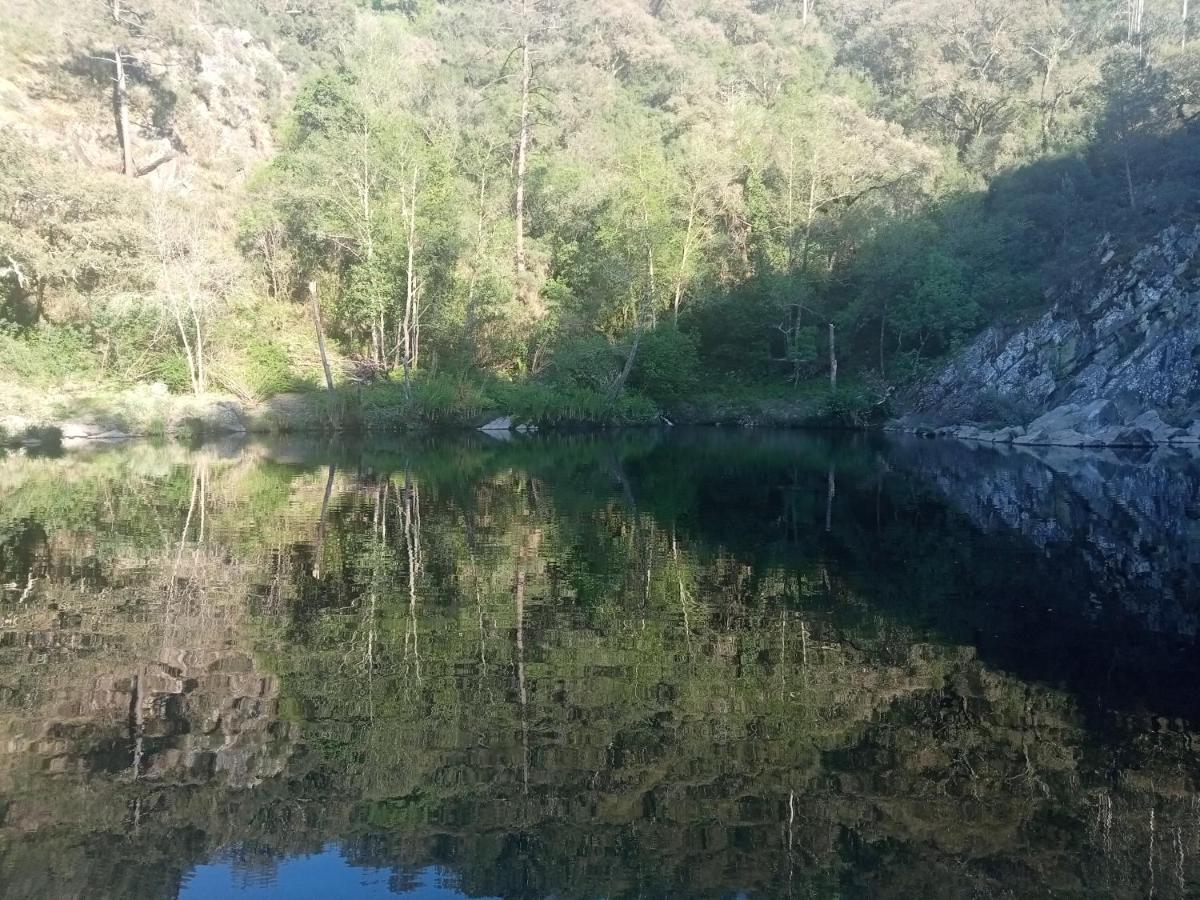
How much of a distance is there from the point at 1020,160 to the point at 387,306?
137 feet

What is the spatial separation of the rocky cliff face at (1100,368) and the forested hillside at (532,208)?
91.9 inches

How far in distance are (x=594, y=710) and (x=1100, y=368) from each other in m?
40.6

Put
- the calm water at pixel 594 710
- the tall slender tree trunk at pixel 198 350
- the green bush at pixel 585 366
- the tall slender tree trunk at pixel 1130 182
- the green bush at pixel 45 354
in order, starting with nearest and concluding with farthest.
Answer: the calm water at pixel 594 710, the green bush at pixel 45 354, the tall slender tree trunk at pixel 198 350, the green bush at pixel 585 366, the tall slender tree trunk at pixel 1130 182

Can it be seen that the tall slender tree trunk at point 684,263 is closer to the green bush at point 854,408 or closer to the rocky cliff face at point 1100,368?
the green bush at point 854,408

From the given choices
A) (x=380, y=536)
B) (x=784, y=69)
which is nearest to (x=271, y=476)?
(x=380, y=536)

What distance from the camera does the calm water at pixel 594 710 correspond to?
19.2ft

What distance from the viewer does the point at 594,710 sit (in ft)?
26.6

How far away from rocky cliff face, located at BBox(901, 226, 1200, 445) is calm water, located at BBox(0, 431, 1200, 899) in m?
25.1

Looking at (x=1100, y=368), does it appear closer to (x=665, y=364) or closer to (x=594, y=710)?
(x=665, y=364)

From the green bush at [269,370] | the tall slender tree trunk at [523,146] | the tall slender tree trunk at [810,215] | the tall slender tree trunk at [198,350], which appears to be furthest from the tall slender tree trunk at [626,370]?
the tall slender tree trunk at [198,350]

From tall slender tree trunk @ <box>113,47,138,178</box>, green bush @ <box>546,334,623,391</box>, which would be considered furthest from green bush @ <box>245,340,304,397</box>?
tall slender tree trunk @ <box>113,47,138,178</box>

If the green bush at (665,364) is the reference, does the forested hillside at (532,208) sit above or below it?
above

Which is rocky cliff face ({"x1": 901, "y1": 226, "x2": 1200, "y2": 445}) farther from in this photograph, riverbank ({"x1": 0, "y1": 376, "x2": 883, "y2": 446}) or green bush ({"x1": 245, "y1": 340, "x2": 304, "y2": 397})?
green bush ({"x1": 245, "y1": 340, "x2": 304, "y2": 397})

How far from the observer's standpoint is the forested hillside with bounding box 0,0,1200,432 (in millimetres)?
42531
